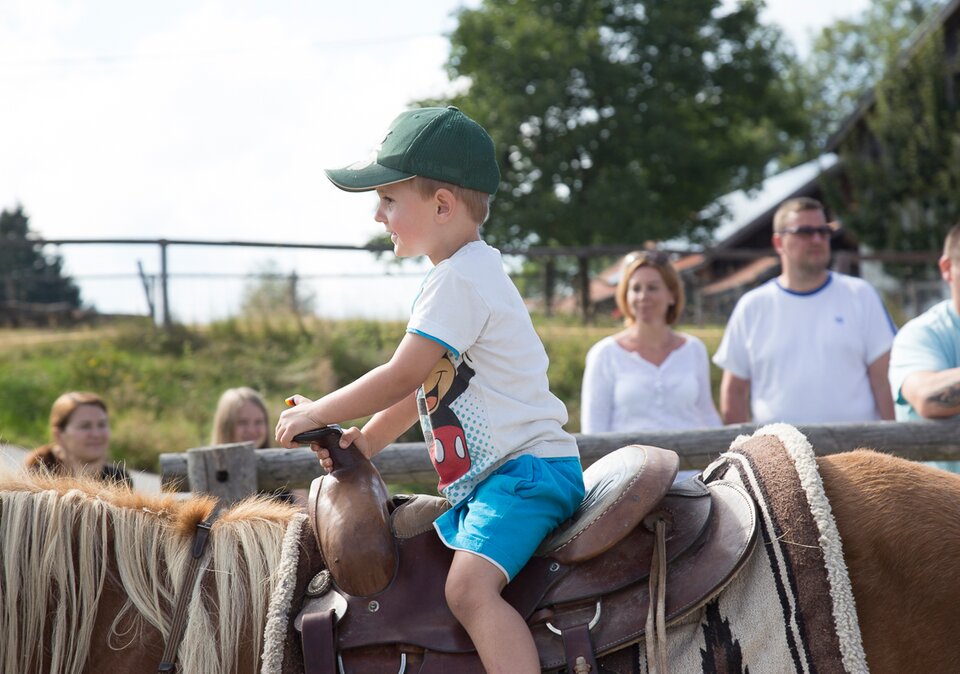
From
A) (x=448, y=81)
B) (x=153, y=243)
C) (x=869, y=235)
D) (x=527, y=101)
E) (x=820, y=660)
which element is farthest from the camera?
(x=448, y=81)

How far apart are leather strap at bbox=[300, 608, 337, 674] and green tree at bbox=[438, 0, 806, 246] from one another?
71.9 feet

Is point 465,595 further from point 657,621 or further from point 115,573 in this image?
point 115,573

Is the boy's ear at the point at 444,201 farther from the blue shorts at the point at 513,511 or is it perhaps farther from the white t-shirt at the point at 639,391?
the white t-shirt at the point at 639,391

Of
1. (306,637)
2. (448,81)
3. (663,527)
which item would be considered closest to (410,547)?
(306,637)

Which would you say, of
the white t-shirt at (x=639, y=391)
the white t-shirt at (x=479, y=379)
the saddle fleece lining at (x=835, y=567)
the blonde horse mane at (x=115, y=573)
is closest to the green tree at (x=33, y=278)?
the white t-shirt at (x=639, y=391)

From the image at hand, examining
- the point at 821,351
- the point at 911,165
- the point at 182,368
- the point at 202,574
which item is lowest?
Answer: the point at 182,368

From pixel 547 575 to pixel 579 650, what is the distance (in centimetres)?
16

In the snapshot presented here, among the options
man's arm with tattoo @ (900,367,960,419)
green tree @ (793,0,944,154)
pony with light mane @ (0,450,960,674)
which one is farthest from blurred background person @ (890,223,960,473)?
green tree @ (793,0,944,154)

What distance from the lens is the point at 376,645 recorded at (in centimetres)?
180

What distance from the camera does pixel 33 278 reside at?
1111cm

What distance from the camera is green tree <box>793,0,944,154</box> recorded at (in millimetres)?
40438

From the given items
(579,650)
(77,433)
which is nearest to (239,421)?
(77,433)

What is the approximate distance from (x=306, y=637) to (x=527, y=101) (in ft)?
76.4

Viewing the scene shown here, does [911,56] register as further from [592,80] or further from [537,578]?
[537,578]
